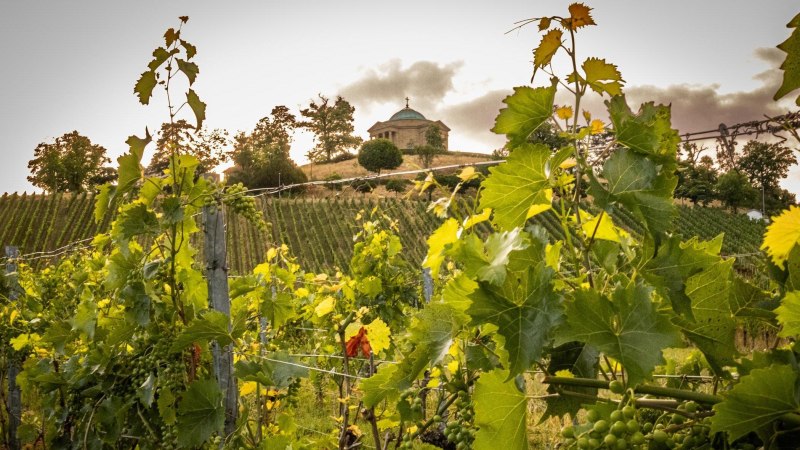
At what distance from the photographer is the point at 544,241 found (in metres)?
0.94

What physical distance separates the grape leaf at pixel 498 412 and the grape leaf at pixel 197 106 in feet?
4.89

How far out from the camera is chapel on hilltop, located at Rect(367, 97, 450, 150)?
95125 mm

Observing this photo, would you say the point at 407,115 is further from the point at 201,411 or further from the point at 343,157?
the point at 201,411

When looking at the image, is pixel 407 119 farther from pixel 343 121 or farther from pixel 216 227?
pixel 216 227

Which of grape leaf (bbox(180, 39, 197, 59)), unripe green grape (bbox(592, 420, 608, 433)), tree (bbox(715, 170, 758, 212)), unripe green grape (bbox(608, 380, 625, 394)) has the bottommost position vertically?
unripe green grape (bbox(592, 420, 608, 433))

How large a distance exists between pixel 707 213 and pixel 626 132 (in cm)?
4922

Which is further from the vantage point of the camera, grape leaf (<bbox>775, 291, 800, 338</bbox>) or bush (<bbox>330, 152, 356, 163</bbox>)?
bush (<bbox>330, 152, 356, 163</bbox>)

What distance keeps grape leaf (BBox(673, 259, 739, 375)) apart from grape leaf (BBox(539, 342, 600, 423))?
5.9 inches

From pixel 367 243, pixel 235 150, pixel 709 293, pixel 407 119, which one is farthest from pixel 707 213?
pixel 407 119

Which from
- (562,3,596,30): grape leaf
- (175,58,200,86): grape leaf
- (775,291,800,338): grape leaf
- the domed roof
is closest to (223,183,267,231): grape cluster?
(175,58,200,86): grape leaf

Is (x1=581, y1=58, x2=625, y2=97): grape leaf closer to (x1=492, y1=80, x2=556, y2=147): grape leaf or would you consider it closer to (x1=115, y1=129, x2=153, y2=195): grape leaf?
(x1=492, y1=80, x2=556, y2=147): grape leaf

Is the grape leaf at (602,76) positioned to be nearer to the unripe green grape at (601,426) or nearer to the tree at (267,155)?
the unripe green grape at (601,426)

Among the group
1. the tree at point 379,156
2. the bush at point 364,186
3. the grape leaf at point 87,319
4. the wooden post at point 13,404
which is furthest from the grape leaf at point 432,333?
the tree at point 379,156

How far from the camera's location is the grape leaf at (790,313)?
0.84 m
